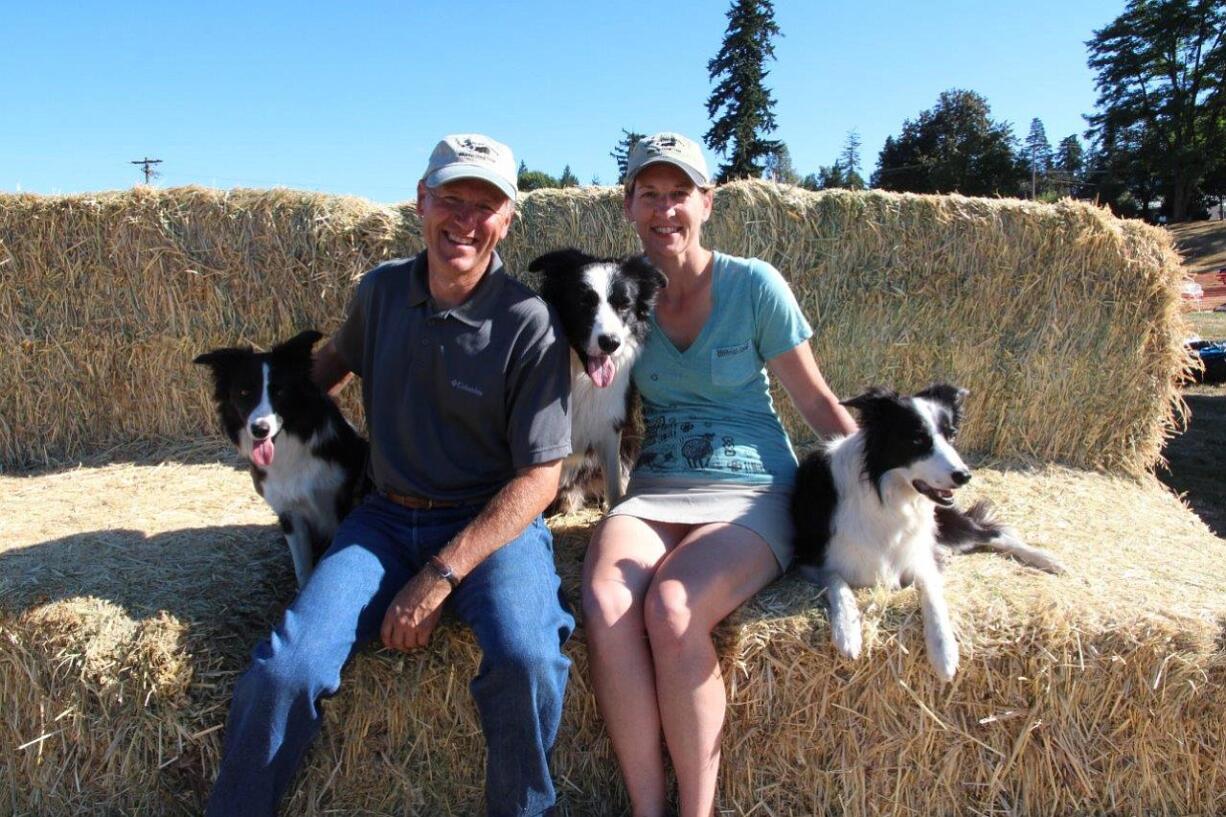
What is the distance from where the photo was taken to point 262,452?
111 inches

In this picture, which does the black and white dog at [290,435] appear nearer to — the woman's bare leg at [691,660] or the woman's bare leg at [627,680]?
the woman's bare leg at [627,680]

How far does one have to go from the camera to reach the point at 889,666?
2.46 meters

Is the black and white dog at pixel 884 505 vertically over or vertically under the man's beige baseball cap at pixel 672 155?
under

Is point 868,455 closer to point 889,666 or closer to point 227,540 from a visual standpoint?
point 889,666

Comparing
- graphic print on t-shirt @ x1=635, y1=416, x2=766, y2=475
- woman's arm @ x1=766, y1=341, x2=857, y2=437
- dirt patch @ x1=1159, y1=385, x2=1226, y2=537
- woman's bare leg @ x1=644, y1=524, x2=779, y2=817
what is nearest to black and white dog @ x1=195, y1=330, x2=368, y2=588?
graphic print on t-shirt @ x1=635, y1=416, x2=766, y2=475

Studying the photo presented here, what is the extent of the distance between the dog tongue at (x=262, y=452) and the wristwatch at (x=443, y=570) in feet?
3.01

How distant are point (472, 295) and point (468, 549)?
801mm

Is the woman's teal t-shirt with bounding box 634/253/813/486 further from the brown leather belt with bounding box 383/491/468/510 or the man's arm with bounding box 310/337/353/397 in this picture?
the man's arm with bounding box 310/337/353/397

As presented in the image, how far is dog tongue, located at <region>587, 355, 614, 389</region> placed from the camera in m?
2.98

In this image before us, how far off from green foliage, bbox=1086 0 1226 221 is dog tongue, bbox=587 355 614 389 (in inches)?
1600

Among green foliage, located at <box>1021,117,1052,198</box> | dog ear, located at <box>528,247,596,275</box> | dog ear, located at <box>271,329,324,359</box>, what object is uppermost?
green foliage, located at <box>1021,117,1052,198</box>

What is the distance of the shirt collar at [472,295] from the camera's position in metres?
2.48

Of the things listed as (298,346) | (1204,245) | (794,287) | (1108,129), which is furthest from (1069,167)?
(298,346)

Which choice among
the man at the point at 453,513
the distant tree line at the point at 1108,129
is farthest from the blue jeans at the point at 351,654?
the distant tree line at the point at 1108,129
